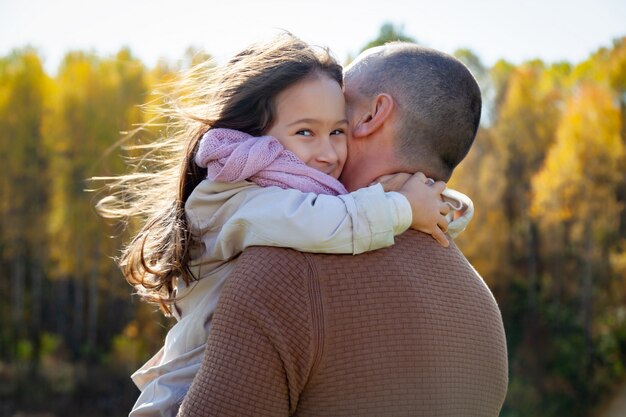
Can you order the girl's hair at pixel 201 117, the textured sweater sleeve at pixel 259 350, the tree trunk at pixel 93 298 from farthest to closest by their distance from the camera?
the tree trunk at pixel 93 298 → the girl's hair at pixel 201 117 → the textured sweater sleeve at pixel 259 350

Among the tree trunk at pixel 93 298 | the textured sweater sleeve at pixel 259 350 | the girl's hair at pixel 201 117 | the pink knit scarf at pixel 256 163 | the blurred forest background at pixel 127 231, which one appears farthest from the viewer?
the tree trunk at pixel 93 298

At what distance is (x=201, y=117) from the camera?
7.13 ft

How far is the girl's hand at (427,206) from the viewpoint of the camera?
6.43ft

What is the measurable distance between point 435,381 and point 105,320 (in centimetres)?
2642

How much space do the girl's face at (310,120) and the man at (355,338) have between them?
34 centimetres

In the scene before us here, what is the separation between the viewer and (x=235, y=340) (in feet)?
5.49

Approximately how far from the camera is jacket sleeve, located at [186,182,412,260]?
69.8 inches

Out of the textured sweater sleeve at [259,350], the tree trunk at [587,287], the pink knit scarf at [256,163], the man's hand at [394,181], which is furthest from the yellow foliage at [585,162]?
the textured sweater sleeve at [259,350]

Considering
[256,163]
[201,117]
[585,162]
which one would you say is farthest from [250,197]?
[585,162]

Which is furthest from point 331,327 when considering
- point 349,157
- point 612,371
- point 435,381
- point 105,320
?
point 105,320

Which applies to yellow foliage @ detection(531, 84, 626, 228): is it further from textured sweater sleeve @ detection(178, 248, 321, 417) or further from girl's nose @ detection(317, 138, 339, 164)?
textured sweater sleeve @ detection(178, 248, 321, 417)

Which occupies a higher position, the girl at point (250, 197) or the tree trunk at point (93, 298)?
the girl at point (250, 197)

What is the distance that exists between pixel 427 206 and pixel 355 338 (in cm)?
41

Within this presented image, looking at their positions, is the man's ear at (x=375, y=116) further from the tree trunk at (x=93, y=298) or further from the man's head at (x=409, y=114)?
the tree trunk at (x=93, y=298)
